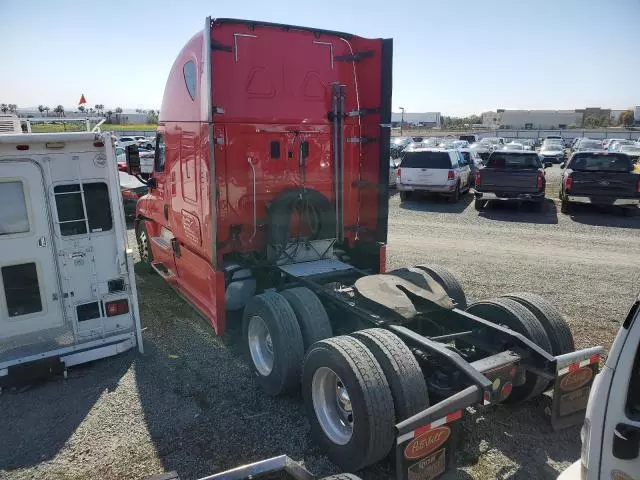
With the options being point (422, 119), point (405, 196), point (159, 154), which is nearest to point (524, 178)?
point (405, 196)

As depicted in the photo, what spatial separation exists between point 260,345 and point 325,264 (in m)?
1.32

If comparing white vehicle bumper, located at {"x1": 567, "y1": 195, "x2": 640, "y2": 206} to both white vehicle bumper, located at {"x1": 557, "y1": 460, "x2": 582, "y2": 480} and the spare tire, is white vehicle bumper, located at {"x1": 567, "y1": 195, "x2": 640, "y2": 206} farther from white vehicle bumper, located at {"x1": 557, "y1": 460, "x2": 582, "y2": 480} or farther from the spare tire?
white vehicle bumper, located at {"x1": 557, "y1": 460, "x2": 582, "y2": 480}

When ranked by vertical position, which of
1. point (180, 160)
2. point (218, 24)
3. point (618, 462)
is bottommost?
point (618, 462)

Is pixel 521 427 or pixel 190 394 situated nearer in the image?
pixel 521 427

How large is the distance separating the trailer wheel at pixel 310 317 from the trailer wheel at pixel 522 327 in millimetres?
1539

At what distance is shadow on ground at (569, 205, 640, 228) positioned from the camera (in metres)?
13.6

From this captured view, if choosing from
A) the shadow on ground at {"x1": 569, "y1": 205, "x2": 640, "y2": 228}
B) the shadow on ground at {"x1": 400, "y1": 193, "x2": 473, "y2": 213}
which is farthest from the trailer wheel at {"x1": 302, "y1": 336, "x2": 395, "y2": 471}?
the shadow on ground at {"x1": 400, "y1": 193, "x2": 473, "y2": 213}

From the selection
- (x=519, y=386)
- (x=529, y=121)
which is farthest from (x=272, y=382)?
(x=529, y=121)

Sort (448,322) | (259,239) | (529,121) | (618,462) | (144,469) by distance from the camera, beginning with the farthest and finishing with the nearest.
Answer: (529,121) → (259,239) → (448,322) → (144,469) → (618,462)

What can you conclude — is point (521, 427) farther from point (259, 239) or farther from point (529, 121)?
point (529, 121)

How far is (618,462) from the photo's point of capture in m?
2.06

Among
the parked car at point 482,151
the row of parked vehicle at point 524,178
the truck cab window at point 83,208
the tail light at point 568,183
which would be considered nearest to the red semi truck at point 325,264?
the truck cab window at point 83,208

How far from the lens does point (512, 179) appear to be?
15133mm

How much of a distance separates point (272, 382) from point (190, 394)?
831 mm
